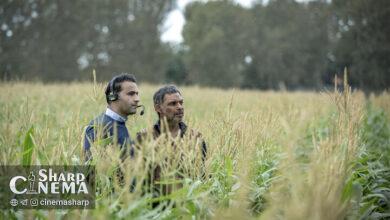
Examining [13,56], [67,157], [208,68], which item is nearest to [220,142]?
[67,157]

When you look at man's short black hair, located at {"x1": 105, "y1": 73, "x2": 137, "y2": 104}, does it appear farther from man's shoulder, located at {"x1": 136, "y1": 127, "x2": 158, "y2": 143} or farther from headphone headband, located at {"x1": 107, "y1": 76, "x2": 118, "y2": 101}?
man's shoulder, located at {"x1": 136, "y1": 127, "x2": 158, "y2": 143}

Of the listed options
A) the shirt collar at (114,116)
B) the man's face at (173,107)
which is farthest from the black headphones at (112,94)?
the man's face at (173,107)

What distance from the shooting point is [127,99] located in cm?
338

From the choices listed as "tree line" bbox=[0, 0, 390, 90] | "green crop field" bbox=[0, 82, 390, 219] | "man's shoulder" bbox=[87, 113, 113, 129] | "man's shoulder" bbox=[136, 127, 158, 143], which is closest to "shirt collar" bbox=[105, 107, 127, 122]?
"man's shoulder" bbox=[87, 113, 113, 129]

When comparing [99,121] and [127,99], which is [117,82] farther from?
[99,121]

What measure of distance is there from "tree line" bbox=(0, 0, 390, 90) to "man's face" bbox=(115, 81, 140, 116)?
14992 mm

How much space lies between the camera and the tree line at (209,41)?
85.4 feet

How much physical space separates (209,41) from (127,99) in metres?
35.7

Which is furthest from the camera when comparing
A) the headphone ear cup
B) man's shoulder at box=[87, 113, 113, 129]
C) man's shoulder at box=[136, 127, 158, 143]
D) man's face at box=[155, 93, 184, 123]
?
the headphone ear cup

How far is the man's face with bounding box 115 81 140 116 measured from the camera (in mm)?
3367

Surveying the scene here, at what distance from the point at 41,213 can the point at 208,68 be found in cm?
3716

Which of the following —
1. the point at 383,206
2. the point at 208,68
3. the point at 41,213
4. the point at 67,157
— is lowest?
the point at 383,206

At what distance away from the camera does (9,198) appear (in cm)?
232

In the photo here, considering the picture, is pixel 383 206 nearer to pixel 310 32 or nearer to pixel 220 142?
pixel 220 142
